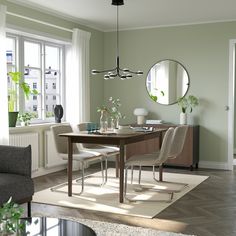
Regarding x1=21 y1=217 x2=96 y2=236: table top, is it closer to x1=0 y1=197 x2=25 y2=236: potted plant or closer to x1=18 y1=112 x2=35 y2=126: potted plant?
x1=0 y1=197 x2=25 y2=236: potted plant

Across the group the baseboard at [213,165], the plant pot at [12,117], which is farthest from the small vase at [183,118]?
the plant pot at [12,117]

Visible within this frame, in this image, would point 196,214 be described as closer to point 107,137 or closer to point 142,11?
point 107,137

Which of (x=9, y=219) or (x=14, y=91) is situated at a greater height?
(x=14, y=91)

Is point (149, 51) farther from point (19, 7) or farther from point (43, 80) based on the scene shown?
point (19, 7)

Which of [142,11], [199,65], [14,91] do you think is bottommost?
[14,91]

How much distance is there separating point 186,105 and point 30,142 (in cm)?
285

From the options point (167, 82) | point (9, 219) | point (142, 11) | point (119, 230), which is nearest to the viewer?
point (9, 219)

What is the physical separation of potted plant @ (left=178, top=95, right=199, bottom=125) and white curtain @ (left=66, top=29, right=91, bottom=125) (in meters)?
1.69

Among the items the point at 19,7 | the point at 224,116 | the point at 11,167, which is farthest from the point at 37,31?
the point at 224,116

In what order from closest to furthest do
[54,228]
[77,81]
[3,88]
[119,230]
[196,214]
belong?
1. [54,228]
2. [119,230]
3. [196,214]
4. [3,88]
5. [77,81]

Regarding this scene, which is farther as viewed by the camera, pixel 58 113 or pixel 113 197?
pixel 58 113

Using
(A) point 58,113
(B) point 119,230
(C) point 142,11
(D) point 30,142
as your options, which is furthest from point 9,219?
(C) point 142,11

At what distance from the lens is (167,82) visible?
761cm

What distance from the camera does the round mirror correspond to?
748 cm
